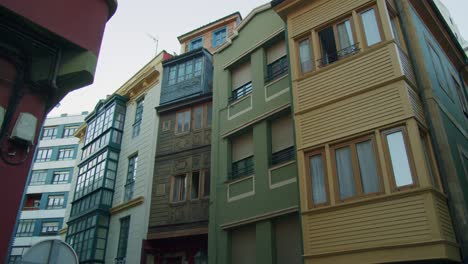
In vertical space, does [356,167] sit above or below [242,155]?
below

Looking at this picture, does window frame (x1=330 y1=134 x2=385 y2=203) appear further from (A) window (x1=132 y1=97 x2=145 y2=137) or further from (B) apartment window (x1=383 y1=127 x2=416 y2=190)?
(A) window (x1=132 y1=97 x2=145 y2=137)

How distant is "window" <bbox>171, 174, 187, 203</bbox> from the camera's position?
16.1m

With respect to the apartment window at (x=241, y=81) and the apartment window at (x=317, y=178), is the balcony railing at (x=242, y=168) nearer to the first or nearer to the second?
the apartment window at (x=241, y=81)

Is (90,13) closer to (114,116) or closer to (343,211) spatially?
(343,211)

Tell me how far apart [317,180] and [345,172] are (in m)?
0.76

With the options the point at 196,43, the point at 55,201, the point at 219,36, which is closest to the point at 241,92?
the point at 219,36

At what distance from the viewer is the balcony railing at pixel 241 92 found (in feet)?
48.1

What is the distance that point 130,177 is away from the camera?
1912cm

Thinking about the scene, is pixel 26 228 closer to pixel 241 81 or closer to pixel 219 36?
pixel 219 36

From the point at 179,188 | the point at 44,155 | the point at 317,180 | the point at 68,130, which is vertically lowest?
the point at 317,180

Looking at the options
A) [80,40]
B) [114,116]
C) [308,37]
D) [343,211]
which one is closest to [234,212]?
[343,211]

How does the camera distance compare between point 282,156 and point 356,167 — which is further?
point 282,156

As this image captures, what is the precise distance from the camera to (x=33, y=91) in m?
6.71

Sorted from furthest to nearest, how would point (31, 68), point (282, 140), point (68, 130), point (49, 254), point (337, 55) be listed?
point (68, 130) < point (282, 140) < point (337, 55) < point (31, 68) < point (49, 254)
